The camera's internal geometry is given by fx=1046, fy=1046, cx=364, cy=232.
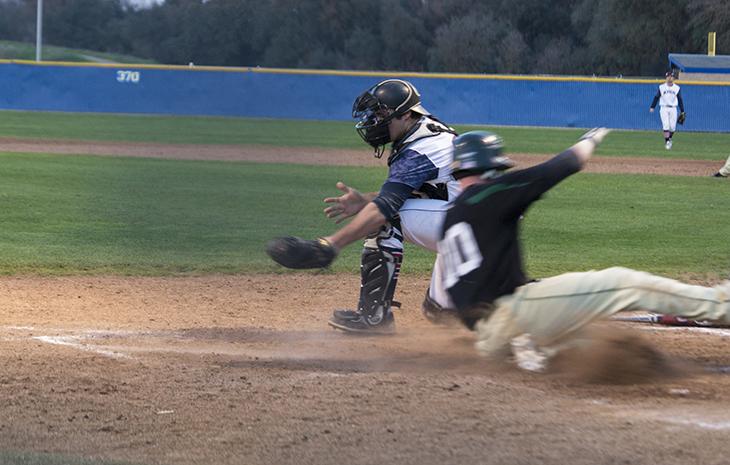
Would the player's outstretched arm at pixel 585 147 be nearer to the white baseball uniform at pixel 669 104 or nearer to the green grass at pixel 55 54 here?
the white baseball uniform at pixel 669 104

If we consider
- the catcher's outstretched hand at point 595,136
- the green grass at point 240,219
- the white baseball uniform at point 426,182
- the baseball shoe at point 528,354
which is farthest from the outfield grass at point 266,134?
the baseball shoe at point 528,354

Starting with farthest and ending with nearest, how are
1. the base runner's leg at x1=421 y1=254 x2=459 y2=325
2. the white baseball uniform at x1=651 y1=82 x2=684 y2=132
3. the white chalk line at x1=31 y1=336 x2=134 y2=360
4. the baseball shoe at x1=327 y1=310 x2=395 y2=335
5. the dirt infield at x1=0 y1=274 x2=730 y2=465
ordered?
the white baseball uniform at x1=651 y1=82 x2=684 y2=132 < the baseball shoe at x1=327 y1=310 x2=395 y2=335 < the base runner's leg at x1=421 y1=254 x2=459 y2=325 < the white chalk line at x1=31 y1=336 x2=134 y2=360 < the dirt infield at x1=0 y1=274 x2=730 y2=465

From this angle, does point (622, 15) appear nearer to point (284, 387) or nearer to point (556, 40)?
point (556, 40)

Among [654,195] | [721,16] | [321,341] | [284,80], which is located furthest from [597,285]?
[721,16]

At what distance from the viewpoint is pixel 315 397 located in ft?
14.0

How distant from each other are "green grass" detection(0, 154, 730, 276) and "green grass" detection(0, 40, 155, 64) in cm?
1999

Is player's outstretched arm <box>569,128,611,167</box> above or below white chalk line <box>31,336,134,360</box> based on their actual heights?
above

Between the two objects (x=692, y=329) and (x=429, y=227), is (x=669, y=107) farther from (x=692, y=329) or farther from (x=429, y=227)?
(x=429, y=227)

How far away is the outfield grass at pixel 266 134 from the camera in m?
23.3

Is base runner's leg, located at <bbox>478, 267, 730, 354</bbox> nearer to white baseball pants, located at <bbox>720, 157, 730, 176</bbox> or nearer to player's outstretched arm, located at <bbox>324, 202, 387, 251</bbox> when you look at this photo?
player's outstretched arm, located at <bbox>324, 202, 387, 251</bbox>

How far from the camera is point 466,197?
4496 millimetres

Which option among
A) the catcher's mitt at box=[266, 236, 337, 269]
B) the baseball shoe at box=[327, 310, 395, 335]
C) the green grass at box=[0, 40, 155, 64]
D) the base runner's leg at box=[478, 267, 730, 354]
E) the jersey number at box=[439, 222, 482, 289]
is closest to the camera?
the base runner's leg at box=[478, 267, 730, 354]

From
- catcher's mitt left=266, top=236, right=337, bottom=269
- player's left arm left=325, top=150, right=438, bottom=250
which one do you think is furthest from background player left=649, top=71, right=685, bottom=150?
catcher's mitt left=266, top=236, right=337, bottom=269

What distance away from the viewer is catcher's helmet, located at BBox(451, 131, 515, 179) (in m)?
4.56
